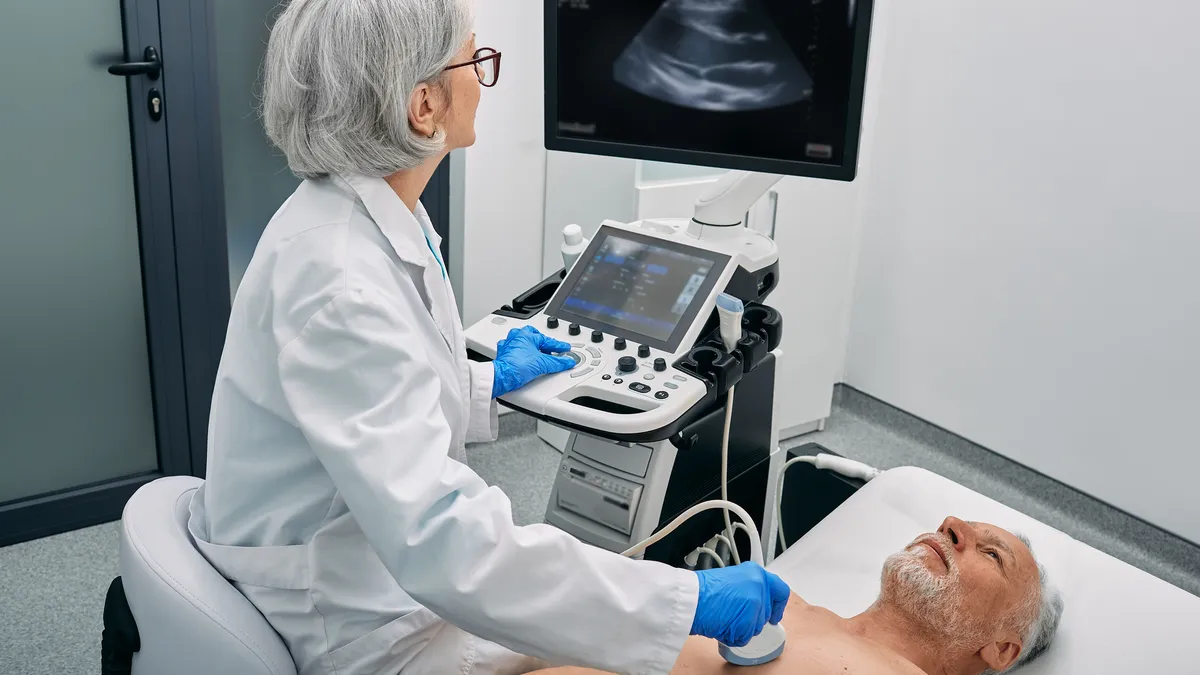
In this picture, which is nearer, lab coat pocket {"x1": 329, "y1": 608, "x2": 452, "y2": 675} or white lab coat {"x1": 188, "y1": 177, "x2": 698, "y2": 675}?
white lab coat {"x1": 188, "y1": 177, "x2": 698, "y2": 675}

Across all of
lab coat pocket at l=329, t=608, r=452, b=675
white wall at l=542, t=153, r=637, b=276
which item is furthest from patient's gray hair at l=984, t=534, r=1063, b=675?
white wall at l=542, t=153, r=637, b=276

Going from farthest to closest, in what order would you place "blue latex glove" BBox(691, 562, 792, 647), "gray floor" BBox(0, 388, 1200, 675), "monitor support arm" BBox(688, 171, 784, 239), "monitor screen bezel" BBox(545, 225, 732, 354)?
"gray floor" BBox(0, 388, 1200, 675) → "monitor support arm" BBox(688, 171, 784, 239) → "monitor screen bezel" BBox(545, 225, 732, 354) → "blue latex glove" BBox(691, 562, 792, 647)

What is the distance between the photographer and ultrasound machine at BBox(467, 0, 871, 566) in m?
1.54

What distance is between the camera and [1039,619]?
1.50 m

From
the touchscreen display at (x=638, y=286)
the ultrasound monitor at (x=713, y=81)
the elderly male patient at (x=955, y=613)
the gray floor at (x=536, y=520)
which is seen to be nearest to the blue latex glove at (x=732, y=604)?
the elderly male patient at (x=955, y=613)

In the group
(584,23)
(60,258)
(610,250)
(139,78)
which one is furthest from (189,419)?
(584,23)

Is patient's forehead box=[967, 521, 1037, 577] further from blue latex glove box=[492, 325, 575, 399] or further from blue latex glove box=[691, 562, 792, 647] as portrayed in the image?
blue latex glove box=[492, 325, 575, 399]

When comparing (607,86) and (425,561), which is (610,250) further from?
(425,561)

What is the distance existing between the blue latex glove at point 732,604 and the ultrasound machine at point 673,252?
0.33 meters

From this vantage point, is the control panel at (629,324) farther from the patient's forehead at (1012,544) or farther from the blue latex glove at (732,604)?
the patient's forehead at (1012,544)

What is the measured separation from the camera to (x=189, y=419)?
2.45 m

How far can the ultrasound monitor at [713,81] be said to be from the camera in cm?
155

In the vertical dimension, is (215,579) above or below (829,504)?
above

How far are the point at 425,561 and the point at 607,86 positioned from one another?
3.24ft
